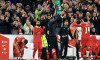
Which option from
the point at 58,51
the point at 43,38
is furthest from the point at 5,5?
the point at 58,51

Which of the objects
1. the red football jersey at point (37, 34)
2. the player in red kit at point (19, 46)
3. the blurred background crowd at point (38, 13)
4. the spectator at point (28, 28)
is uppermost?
the blurred background crowd at point (38, 13)

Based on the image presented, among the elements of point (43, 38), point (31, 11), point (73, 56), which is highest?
point (31, 11)

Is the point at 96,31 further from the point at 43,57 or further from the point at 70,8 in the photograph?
the point at 43,57

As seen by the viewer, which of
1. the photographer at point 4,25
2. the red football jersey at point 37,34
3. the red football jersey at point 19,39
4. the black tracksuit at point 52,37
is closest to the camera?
the red football jersey at point 19,39

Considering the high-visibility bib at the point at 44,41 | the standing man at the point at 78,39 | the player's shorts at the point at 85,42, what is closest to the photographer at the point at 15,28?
the high-visibility bib at the point at 44,41

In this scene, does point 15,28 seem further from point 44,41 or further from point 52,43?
→ point 52,43

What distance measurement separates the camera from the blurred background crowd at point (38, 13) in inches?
512

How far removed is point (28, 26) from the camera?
1325cm

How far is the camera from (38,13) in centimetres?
1449

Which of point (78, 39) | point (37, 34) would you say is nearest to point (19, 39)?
point (37, 34)

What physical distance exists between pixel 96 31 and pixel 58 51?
360 centimetres

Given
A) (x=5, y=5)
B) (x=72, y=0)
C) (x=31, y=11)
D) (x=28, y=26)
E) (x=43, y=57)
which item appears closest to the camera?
(x=43, y=57)

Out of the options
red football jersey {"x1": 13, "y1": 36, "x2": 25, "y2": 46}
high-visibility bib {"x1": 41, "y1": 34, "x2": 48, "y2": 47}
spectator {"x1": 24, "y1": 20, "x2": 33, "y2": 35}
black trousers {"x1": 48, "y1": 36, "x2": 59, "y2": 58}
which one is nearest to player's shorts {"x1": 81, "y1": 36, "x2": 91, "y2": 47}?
black trousers {"x1": 48, "y1": 36, "x2": 59, "y2": 58}

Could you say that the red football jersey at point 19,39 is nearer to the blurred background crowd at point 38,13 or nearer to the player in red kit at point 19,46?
the player in red kit at point 19,46
